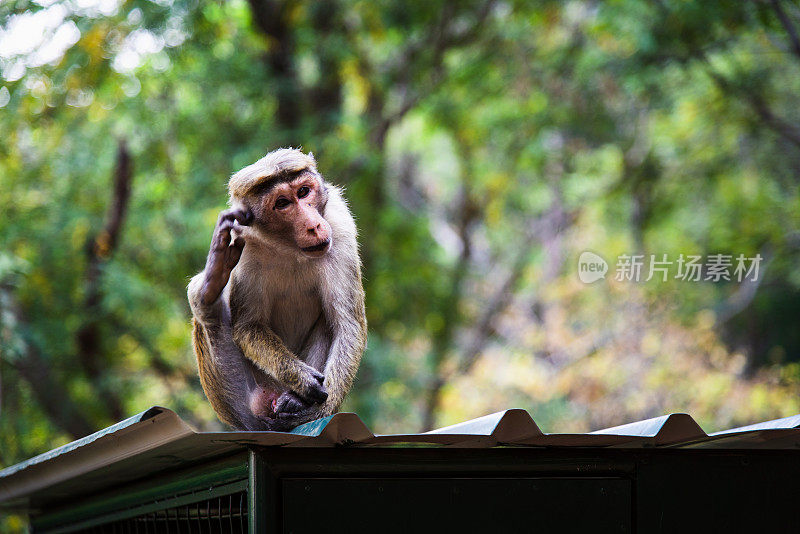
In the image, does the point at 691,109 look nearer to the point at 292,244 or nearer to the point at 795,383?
the point at 795,383

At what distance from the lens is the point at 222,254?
276cm

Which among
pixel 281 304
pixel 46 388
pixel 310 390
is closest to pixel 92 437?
pixel 310 390

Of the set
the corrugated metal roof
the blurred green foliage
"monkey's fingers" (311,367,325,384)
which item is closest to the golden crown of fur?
"monkey's fingers" (311,367,325,384)

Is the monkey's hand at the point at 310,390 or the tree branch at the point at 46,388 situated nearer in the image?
the monkey's hand at the point at 310,390

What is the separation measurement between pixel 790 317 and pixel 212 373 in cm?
1030

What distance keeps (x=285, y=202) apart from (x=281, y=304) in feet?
1.50

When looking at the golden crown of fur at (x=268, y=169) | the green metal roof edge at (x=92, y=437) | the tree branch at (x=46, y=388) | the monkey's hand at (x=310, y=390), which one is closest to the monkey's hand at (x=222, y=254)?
the golden crown of fur at (x=268, y=169)

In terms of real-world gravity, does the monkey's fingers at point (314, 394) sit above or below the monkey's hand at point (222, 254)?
below

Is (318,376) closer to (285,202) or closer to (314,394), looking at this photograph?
(314,394)

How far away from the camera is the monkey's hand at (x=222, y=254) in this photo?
8.99 feet

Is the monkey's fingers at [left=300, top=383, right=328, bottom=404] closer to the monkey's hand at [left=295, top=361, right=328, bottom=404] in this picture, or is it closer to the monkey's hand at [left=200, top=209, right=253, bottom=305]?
the monkey's hand at [left=295, top=361, right=328, bottom=404]

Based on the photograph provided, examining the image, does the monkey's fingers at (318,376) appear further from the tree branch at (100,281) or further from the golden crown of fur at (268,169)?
the tree branch at (100,281)

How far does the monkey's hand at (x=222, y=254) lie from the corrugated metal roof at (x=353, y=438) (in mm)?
528

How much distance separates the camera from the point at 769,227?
34.5 feet
